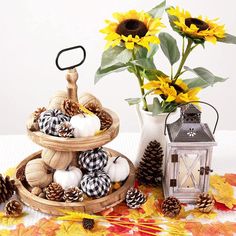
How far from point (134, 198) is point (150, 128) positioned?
0.19 meters

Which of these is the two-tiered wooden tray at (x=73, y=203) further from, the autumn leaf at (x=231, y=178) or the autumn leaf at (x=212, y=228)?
the autumn leaf at (x=231, y=178)

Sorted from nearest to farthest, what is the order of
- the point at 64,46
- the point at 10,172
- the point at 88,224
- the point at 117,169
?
the point at 88,224, the point at 117,169, the point at 10,172, the point at 64,46

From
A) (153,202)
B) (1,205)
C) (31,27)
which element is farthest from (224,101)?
(1,205)

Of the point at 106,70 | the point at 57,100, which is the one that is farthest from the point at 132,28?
the point at 57,100

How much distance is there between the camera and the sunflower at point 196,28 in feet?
3.76

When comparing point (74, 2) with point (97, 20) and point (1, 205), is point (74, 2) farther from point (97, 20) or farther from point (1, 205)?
point (1, 205)

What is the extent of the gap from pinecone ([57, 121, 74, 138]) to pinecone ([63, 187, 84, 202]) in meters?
0.12

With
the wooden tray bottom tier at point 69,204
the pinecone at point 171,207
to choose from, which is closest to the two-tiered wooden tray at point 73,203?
the wooden tray bottom tier at point 69,204

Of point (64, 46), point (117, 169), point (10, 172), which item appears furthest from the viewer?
point (64, 46)

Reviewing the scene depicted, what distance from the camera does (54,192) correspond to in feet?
3.74

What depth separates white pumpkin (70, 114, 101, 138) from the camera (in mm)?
1134

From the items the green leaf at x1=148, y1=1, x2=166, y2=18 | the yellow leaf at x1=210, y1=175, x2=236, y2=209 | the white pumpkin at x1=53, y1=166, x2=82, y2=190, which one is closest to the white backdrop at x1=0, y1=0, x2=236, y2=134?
the green leaf at x1=148, y1=1, x2=166, y2=18

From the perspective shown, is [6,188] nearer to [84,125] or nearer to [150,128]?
[84,125]

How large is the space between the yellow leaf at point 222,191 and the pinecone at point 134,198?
0.61 ft
